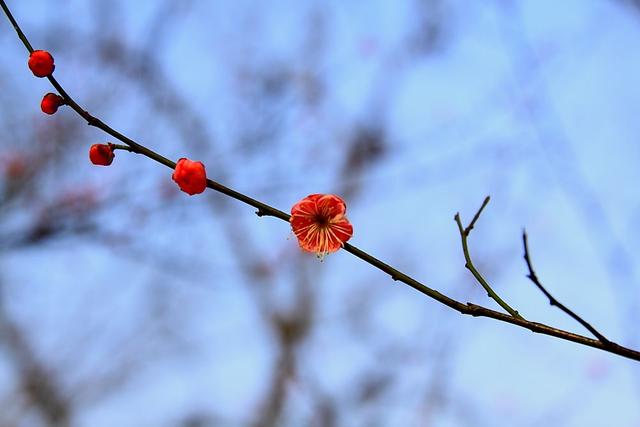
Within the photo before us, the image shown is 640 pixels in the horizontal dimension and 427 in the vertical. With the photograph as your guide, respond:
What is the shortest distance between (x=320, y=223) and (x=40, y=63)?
54cm

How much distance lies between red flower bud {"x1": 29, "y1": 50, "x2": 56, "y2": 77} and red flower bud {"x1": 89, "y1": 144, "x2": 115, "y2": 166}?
143 mm

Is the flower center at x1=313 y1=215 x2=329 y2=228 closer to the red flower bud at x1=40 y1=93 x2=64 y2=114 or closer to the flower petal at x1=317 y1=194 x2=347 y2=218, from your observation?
the flower petal at x1=317 y1=194 x2=347 y2=218

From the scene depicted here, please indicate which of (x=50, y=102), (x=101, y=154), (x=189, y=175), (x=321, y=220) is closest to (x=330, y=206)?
(x=321, y=220)

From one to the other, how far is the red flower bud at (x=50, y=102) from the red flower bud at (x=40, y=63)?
0.04 m

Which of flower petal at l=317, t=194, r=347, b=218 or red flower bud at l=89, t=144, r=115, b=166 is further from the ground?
flower petal at l=317, t=194, r=347, b=218

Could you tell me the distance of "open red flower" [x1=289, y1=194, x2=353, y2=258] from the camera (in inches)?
46.8

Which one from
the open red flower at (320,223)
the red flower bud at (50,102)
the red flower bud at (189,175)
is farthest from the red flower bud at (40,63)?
the open red flower at (320,223)

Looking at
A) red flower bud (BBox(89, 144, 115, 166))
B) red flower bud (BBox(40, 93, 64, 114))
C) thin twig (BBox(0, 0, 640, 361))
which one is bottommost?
thin twig (BBox(0, 0, 640, 361))

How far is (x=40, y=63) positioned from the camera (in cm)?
111

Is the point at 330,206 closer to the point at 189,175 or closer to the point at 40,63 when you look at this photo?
the point at 189,175

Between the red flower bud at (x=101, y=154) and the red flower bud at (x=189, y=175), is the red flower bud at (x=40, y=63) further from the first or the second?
the red flower bud at (x=189, y=175)

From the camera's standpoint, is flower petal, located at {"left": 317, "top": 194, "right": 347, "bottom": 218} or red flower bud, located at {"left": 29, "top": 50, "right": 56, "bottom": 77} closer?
red flower bud, located at {"left": 29, "top": 50, "right": 56, "bottom": 77}

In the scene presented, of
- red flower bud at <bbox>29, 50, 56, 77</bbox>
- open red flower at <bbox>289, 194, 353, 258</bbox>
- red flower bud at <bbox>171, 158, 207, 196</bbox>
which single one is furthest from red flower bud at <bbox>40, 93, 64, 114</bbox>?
open red flower at <bbox>289, 194, 353, 258</bbox>

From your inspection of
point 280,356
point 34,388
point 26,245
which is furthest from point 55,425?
point 26,245
